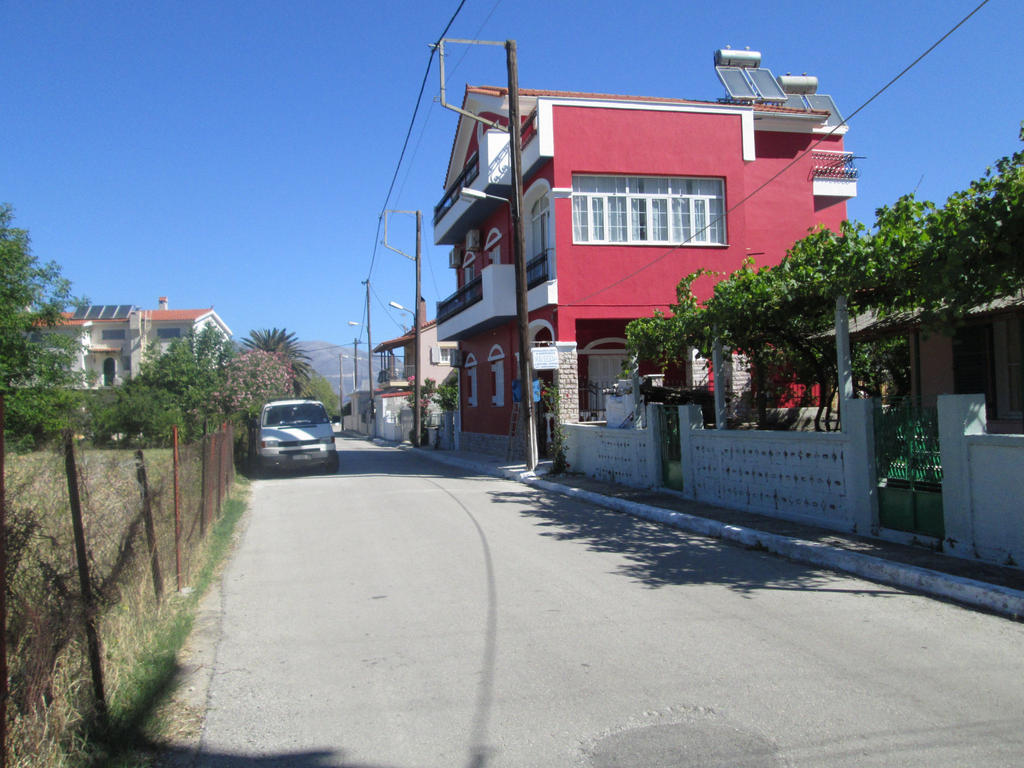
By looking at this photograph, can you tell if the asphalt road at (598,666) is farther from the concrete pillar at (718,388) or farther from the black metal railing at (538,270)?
the black metal railing at (538,270)

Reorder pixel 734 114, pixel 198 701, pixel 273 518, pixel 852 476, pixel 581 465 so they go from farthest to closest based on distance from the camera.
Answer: pixel 734 114, pixel 581 465, pixel 273 518, pixel 852 476, pixel 198 701

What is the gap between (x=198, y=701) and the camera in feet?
15.9

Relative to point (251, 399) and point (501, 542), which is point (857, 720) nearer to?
point (501, 542)

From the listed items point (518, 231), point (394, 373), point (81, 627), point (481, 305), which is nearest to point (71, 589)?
point (81, 627)

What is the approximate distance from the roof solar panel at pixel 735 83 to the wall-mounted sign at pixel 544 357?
31.0 feet

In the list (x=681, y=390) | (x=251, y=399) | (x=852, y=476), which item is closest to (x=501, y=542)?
(x=852, y=476)

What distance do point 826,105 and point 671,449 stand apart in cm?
1574

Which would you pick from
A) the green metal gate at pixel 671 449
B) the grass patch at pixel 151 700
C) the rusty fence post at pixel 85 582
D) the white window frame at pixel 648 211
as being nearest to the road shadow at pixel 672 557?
the green metal gate at pixel 671 449

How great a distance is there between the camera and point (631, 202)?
19859 mm

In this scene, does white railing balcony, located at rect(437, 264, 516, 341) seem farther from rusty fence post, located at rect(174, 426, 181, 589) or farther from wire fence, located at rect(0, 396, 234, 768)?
wire fence, located at rect(0, 396, 234, 768)

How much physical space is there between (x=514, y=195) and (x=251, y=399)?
16.5 metres

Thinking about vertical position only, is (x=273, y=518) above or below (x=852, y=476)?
below

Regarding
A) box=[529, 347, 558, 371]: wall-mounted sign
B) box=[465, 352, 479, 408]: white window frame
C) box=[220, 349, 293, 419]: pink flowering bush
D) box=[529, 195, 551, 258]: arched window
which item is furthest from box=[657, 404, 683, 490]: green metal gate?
box=[220, 349, 293, 419]: pink flowering bush

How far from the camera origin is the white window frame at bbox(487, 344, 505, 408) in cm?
2500
